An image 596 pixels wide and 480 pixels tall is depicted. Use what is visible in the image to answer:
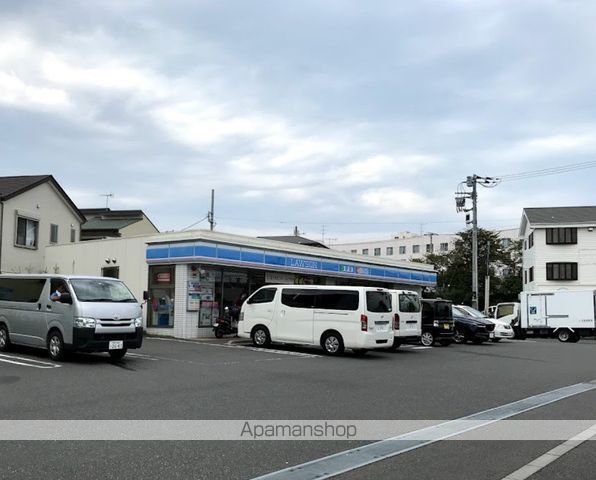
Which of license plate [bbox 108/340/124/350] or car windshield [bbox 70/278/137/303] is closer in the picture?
license plate [bbox 108/340/124/350]

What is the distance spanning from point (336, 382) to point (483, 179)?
101ft

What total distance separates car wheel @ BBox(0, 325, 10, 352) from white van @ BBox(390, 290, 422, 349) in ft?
35.5

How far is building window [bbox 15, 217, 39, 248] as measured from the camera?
28406 millimetres

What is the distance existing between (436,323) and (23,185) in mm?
20905

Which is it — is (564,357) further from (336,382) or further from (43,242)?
(43,242)

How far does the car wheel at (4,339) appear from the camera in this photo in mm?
15320

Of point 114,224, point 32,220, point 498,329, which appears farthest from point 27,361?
point 114,224

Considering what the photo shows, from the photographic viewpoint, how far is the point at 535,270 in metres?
48.2

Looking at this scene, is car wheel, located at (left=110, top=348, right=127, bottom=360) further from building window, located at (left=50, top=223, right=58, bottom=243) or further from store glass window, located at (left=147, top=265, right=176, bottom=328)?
building window, located at (left=50, top=223, right=58, bottom=243)

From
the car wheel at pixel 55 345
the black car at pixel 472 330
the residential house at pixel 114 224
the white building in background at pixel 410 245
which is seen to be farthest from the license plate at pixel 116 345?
the white building in background at pixel 410 245

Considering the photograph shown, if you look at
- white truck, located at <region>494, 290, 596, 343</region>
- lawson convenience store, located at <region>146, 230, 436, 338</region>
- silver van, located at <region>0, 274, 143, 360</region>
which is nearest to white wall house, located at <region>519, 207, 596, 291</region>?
white truck, located at <region>494, 290, 596, 343</region>

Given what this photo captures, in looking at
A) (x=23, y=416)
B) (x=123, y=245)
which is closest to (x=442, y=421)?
(x=23, y=416)

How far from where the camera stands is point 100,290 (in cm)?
1386

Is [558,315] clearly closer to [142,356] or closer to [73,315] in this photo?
[142,356]
